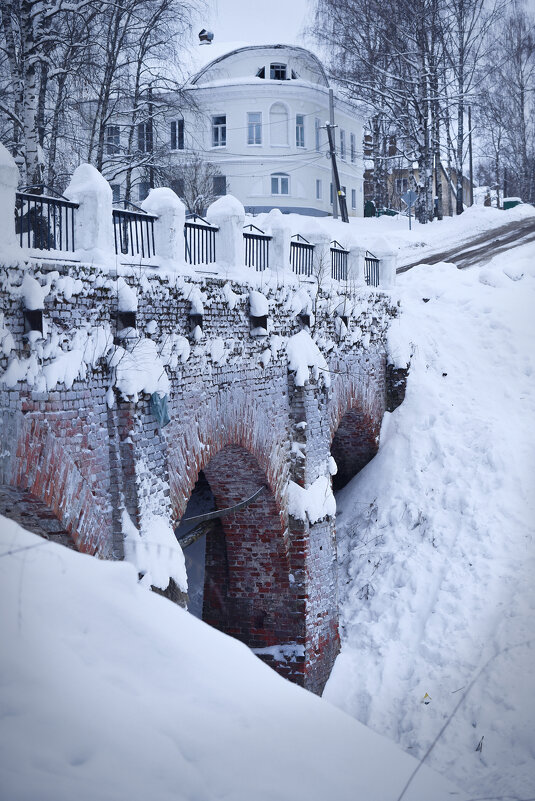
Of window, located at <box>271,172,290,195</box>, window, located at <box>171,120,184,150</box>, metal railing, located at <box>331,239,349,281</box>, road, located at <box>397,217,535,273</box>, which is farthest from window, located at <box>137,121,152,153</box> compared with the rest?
window, located at <box>271,172,290,195</box>

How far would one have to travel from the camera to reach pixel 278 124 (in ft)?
99.5

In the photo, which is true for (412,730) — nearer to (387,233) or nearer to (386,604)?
(386,604)

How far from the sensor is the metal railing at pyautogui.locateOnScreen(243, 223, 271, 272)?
964 cm

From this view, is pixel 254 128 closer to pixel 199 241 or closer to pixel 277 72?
pixel 277 72

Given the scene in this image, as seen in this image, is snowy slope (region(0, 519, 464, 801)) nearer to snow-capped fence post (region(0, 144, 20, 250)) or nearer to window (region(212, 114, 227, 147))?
snow-capped fence post (region(0, 144, 20, 250))

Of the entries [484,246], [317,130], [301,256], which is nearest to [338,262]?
[301,256]

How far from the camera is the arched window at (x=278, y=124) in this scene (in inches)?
1185

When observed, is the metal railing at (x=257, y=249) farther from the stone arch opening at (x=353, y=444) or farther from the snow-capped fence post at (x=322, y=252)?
the stone arch opening at (x=353, y=444)

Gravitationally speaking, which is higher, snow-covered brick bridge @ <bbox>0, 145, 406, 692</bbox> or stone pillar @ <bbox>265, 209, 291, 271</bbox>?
stone pillar @ <bbox>265, 209, 291, 271</bbox>

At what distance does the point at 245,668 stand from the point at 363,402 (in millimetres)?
9176

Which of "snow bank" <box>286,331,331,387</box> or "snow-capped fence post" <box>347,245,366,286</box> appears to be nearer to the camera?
"snow bank" <box>286,331,331,387</box>

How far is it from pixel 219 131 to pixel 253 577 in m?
23.2

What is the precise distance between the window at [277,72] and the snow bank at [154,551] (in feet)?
86.2

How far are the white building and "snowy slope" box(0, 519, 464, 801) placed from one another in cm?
2560
